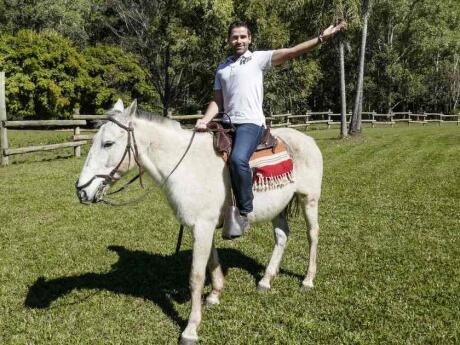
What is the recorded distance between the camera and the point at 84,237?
7.61m

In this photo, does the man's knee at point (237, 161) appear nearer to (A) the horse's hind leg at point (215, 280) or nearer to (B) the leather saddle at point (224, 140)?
(B) the leather saddle at point (224, 140)

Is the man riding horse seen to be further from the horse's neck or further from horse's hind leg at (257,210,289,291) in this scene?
horse's hind leg at (257,210,289,291)

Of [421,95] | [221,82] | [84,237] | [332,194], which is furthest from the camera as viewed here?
[421,95]

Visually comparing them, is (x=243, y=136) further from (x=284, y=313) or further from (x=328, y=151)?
(x=328, y=151)

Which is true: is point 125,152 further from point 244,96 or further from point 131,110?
point 244,96

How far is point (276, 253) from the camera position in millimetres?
5770

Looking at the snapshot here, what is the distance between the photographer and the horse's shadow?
5289 millimetres

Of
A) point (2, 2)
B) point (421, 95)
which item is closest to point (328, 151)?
point (2, 2)

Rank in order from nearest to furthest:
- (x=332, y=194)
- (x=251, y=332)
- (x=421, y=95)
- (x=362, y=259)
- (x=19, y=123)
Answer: (x=251, y=332)
(x=362, y=259)
(x=332, y=194)
(x=19, y=123)
(x=421, y=95)

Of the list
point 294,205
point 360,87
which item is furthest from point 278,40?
point 294,205

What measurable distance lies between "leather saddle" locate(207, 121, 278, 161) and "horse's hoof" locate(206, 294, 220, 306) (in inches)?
67.4

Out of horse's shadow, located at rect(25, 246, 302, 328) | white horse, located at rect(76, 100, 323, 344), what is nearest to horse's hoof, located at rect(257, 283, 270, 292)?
horse's shadow, located at rect(25, 246, 302, 328)

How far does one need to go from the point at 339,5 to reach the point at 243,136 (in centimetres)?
1804

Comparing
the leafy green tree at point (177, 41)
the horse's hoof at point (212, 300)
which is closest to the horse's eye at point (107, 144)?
the horse's hoof at point (212, 300)
